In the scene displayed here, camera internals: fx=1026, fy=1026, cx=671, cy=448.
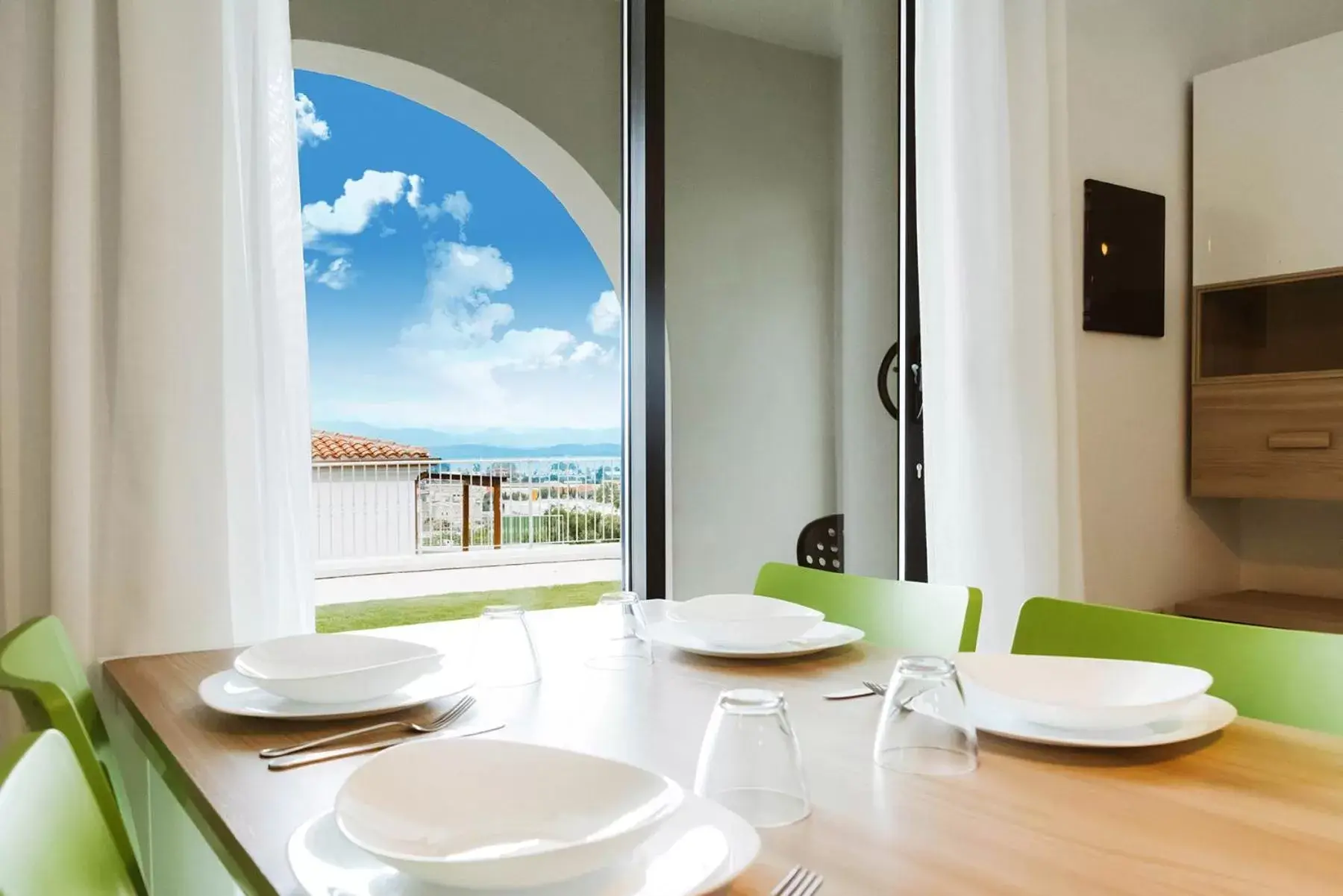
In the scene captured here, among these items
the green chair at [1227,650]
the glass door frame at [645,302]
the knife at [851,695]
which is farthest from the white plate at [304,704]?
the glass door frame at [645,302]

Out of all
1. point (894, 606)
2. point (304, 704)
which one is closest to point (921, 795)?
point (304, 704)

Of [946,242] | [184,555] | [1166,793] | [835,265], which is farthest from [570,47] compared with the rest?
[1166,793]

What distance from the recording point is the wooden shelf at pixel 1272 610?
2521 mm

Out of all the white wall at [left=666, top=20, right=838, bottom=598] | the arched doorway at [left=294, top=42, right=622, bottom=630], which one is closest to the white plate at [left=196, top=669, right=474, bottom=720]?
the white wall at [left=666, top=20, right=838, bottom=598]

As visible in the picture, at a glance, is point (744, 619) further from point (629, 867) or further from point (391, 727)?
point (629, 867)

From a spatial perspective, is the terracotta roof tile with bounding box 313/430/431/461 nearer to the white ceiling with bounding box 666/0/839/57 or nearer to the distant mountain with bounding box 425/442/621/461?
the distant mountain with bounding box 425/442/621/461

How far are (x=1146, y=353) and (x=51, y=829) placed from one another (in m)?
2.91

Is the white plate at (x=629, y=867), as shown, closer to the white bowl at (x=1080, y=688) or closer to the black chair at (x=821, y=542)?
the white bowl at (x=1080, y=688)

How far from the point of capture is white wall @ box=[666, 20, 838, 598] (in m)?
4.62

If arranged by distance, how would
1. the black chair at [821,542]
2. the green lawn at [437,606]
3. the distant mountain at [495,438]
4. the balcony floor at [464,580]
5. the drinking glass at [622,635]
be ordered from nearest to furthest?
the drinking glass at [622,635]
the black chair at [821,542]
the green lawn at [437,606]
the balcony floor at [464,580]
the distant mountain at [495,438]

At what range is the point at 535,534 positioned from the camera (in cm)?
863

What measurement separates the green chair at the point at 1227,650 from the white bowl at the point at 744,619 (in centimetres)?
33

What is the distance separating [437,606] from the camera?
7641 mm

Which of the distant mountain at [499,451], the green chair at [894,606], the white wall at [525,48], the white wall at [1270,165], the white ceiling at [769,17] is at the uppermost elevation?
the white ceiling at [769,17]
